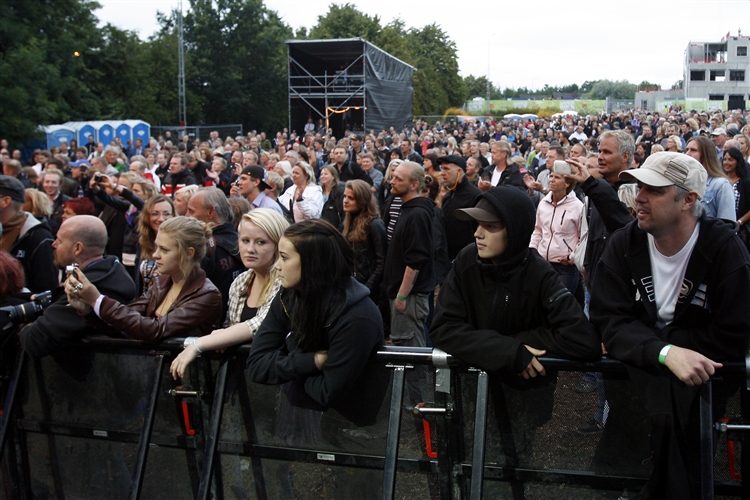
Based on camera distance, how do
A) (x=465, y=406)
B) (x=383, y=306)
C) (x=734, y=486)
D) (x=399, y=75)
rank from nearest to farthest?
(x=734, y=486), (x=465, y=406), (x=383, y=306), (x=399, y=75)

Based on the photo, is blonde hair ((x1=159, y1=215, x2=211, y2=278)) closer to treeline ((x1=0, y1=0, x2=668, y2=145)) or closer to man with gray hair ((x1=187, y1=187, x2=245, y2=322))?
man with gray hair ((x1=187, y1=187, x2=245, y2=322))

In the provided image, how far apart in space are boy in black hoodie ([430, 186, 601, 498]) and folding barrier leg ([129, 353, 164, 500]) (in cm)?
147

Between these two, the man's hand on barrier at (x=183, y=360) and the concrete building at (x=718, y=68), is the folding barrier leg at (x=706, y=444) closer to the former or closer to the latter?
the man's hand on barrier at (x=183, y=360)

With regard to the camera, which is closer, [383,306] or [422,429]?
[422,429]

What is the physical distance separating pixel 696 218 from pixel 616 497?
1.20 metres

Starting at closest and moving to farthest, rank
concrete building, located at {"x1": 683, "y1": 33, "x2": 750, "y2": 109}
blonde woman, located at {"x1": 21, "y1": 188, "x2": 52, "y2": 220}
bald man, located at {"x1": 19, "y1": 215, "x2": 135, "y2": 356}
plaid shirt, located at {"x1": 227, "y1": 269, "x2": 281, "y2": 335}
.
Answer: bald man, located at {"x1": 19, "y1": 215, "x2": 135, "y2": 356} < plaid shirt, located at {"x1": 227, "y1": 269, "x2": 281, "y2": 335} < blonde woman, located at {"x1": 21, "y1": 188, "x2": 52, "y2": 220} < concrete building, located at {"x1": 683, "y1": 33, "x2": 750, "y2": 109}

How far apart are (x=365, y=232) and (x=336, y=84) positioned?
25771 millimetres

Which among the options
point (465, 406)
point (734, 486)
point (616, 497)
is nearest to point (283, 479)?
point (465, 406)

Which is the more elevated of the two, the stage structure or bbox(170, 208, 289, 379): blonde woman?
the stage structure

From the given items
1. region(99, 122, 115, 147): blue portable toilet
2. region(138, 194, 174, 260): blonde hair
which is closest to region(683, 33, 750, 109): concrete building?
region(99, 122, 115, 147): blue portable toilet

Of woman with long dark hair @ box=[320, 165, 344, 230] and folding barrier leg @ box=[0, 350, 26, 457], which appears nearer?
folding barrier leg @ box=[0, 350, 26, 457]

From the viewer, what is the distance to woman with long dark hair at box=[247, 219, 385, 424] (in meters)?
3.09

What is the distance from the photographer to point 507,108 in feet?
270

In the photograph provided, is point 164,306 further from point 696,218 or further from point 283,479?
point 696,218
